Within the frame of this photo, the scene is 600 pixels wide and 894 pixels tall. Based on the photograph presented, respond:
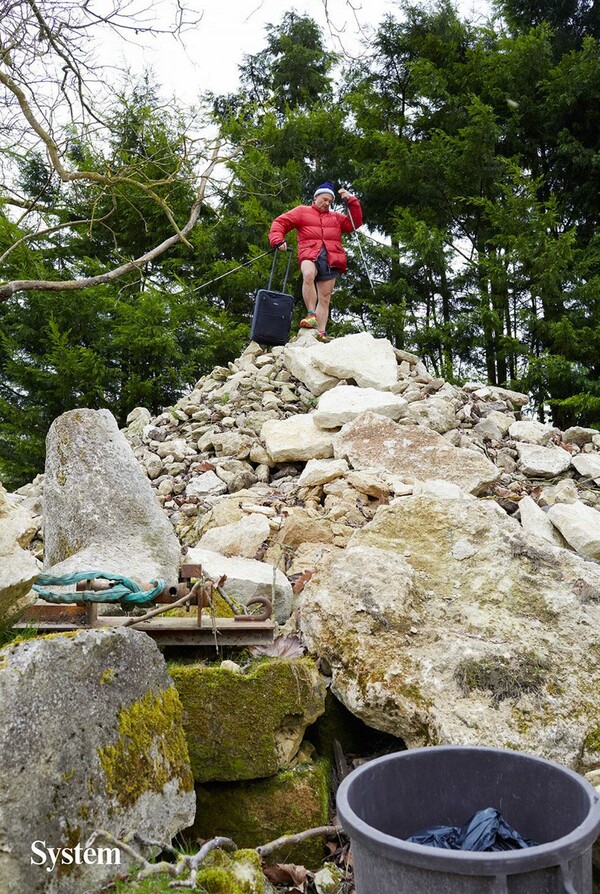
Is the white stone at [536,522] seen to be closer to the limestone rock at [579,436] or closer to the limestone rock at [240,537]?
the limestone rock at [240,537]

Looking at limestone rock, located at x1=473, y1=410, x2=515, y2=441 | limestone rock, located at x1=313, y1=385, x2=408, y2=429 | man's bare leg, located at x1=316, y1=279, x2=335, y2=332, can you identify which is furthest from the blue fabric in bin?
man's bare leg, located at x1=316, y1=279, x2=335, y2=332

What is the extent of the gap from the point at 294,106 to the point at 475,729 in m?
13.9

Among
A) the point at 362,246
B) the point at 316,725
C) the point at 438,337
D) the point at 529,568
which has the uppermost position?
the point at 362,246

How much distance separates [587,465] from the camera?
553cm

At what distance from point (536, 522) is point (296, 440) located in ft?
6.53

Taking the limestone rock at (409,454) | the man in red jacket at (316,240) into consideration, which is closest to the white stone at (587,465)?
the limestone rock at (409,454)

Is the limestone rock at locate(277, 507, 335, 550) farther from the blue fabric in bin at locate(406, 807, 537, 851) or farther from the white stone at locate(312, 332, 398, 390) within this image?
the white stone at locate(312, 332, 398, 390)

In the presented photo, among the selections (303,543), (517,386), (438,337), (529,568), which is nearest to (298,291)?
(438,337)

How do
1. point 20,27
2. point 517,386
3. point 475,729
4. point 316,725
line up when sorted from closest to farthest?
point 475,729, point 316,725, point 20,27, point 517,386

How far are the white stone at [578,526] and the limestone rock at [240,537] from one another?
175cm

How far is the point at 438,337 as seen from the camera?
35.4 feet

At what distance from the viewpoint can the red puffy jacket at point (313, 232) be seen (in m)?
8.17

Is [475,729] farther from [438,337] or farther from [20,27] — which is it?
[438,337]

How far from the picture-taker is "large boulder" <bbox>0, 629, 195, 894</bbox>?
168cm
